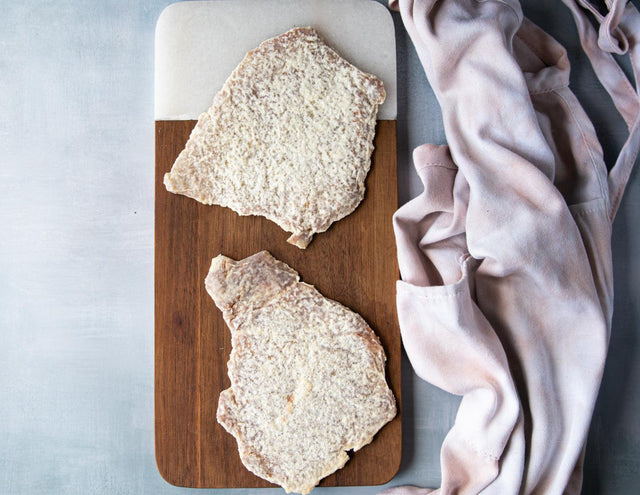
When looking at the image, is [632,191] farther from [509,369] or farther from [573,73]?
[509,369]

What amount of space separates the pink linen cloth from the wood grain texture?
5 cm

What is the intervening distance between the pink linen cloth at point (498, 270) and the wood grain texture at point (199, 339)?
0.05 m

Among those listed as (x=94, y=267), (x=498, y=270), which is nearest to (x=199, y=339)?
(x=94, y=267)

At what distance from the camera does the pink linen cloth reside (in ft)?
2.49

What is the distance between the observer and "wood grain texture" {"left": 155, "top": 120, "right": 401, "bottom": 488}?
0.81m

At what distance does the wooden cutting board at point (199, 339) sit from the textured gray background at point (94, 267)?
0.20 feet

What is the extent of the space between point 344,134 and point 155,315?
1.24 feet

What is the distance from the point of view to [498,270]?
2.52ft

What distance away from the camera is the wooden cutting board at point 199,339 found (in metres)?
0.81

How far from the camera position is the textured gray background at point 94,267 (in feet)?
2.82

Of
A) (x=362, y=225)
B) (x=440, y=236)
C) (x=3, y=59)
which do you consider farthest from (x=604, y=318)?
(x=3, y=59)

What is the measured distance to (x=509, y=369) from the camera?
79 cm

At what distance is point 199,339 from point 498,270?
44 centimetres

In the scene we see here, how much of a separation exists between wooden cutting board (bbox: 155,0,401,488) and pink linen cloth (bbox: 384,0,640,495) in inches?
2.0
